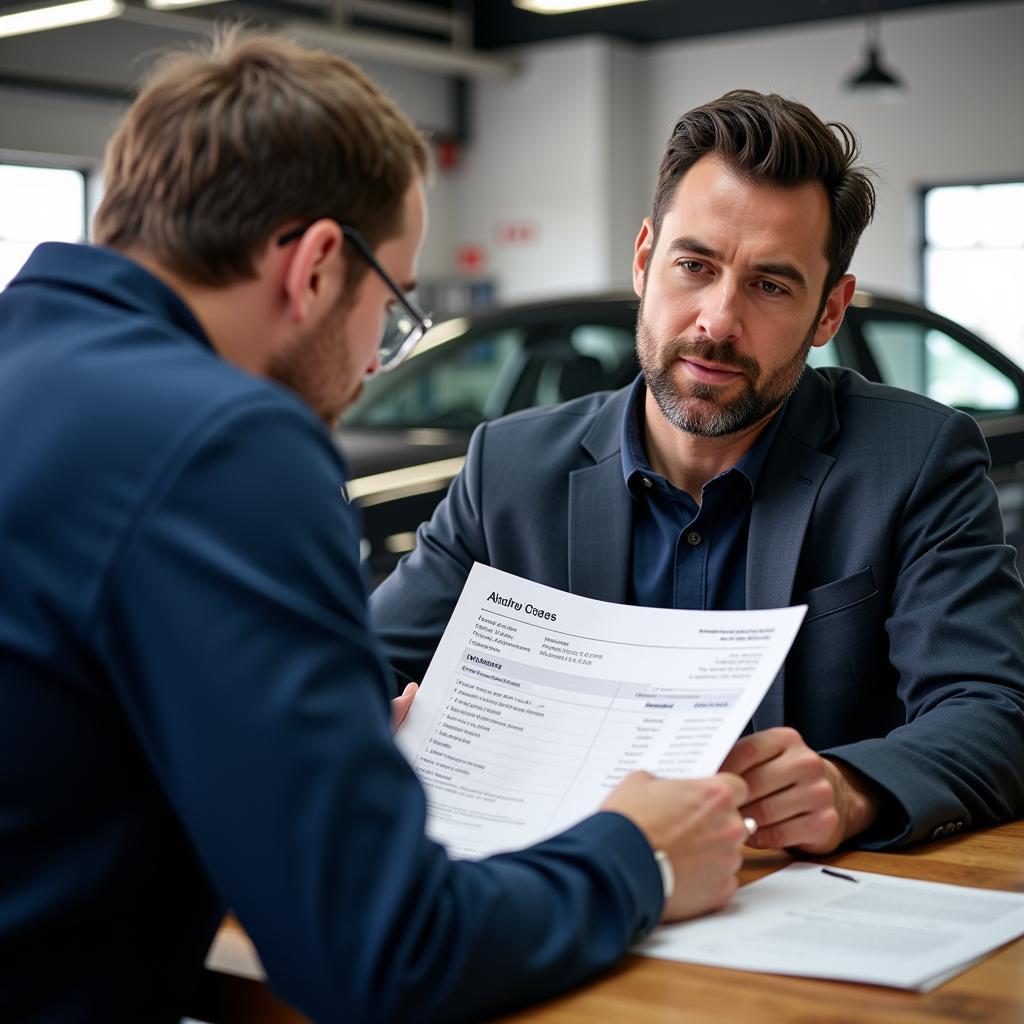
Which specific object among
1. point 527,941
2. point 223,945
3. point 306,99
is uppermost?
point 306,99

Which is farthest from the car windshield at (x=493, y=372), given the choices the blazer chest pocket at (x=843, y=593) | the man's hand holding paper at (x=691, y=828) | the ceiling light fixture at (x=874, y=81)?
the ceiling light fixture at (x=874, y=81)

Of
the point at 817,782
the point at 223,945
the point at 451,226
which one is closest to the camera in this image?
the point at 223,945

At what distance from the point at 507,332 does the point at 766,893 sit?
3344 millimetres

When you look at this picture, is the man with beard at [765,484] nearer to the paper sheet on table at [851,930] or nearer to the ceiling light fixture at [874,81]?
the paper sheet on table at [851,930]

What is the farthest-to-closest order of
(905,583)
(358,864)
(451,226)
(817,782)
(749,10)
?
(451,226) → (749,10) → (905,583) → (817,782) → (358,864)

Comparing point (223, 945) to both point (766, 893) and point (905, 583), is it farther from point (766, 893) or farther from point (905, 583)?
point (905, 583)

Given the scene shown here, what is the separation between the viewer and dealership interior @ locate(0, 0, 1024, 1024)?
3.46 ft

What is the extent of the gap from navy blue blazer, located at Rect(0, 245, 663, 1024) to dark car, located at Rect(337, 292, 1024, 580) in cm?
273

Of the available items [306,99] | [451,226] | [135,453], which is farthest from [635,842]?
[451,226]

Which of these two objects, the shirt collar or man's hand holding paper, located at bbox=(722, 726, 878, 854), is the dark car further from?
man's hand holding paper, located at bbox=(722, 726, 878, 854)

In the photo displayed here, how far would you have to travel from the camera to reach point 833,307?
2.00 m

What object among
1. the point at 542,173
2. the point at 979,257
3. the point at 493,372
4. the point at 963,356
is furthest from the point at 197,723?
the point at 542,173

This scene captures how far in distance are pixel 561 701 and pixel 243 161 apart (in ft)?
1.93

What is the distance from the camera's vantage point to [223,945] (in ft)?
3.93
